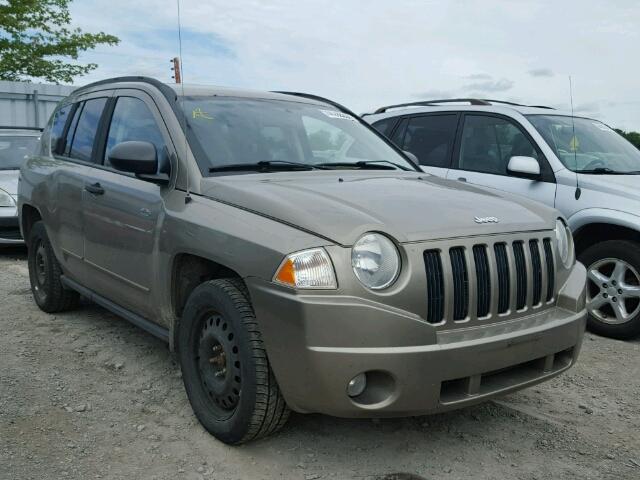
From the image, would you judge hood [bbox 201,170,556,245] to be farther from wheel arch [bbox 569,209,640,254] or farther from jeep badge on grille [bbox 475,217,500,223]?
wheel arch [bbox 569,209,640,254]

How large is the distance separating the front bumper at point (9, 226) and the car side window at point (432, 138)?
184 inches

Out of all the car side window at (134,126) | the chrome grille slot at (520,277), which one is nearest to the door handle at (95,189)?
the car side window at (134,126)

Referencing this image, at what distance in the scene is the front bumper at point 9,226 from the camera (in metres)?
7.73

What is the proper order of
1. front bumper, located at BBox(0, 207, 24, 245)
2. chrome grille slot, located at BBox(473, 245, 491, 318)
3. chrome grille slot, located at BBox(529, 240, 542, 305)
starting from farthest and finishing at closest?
front bumper, located at BBox(0, 207, 24, 245) < chrome grille slot, located at BBox(529, 240, 542, 305) < chrome grille slot, located at BBox(473, 245, 491, 318)

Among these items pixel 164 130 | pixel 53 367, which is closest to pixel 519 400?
pixel 164 130

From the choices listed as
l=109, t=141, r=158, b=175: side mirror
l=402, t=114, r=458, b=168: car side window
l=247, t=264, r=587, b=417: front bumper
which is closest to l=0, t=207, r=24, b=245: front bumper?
l=402, t=114, r=458, b=168: car side window

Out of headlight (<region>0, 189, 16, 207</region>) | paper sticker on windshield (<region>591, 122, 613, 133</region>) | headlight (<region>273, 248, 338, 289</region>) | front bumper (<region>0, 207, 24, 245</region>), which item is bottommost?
front bumper (<region>0, 207, 24, 245</region>)

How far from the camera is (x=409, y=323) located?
8.36 feet

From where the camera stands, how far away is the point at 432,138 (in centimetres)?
645

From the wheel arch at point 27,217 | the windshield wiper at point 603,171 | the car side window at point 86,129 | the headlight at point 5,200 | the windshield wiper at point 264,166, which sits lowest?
the headlight at point 5,200

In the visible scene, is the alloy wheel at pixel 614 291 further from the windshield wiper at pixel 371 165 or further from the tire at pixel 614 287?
the windshield wiper at pixel 371 165

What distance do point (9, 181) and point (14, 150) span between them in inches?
38.3

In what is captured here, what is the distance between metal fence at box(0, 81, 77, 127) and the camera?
14.1 metres

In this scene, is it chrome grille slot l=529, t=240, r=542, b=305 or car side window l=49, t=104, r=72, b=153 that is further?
car side window l=49, t=104, r=72, b=153
